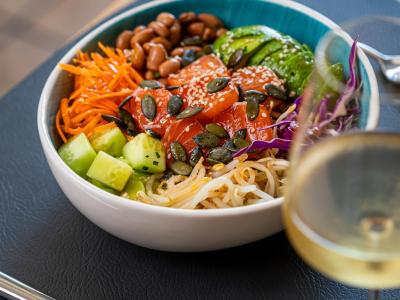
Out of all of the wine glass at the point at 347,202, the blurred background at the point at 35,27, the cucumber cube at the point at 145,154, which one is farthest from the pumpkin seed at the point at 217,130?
the blurred background at the point at 35,27

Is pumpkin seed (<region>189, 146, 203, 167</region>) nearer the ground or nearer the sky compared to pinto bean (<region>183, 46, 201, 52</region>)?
nearer the ground

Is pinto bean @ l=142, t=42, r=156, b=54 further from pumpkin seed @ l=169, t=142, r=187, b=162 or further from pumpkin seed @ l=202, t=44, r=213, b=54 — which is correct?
pumpkin seed @ l=169, t=142, r=187, b=162

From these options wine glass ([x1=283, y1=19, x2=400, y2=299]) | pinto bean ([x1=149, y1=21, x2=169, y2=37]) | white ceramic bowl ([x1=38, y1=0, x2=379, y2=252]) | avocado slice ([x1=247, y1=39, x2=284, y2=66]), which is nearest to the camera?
A: wine glass ([x1=283, y1=19, x2=400, y2=299])

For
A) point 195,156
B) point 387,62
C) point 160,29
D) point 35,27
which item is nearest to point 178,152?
point 195,156

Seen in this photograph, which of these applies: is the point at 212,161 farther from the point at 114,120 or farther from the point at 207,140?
the point at 114,120

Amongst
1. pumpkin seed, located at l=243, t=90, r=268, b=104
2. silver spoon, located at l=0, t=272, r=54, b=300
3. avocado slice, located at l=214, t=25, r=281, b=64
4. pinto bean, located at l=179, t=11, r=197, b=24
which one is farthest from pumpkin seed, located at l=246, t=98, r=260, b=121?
silver spoon, located at l=0, t=272, r=54, b=300

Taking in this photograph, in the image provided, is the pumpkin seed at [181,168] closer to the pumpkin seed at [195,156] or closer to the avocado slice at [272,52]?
the pumpkin seed at [195,156]
